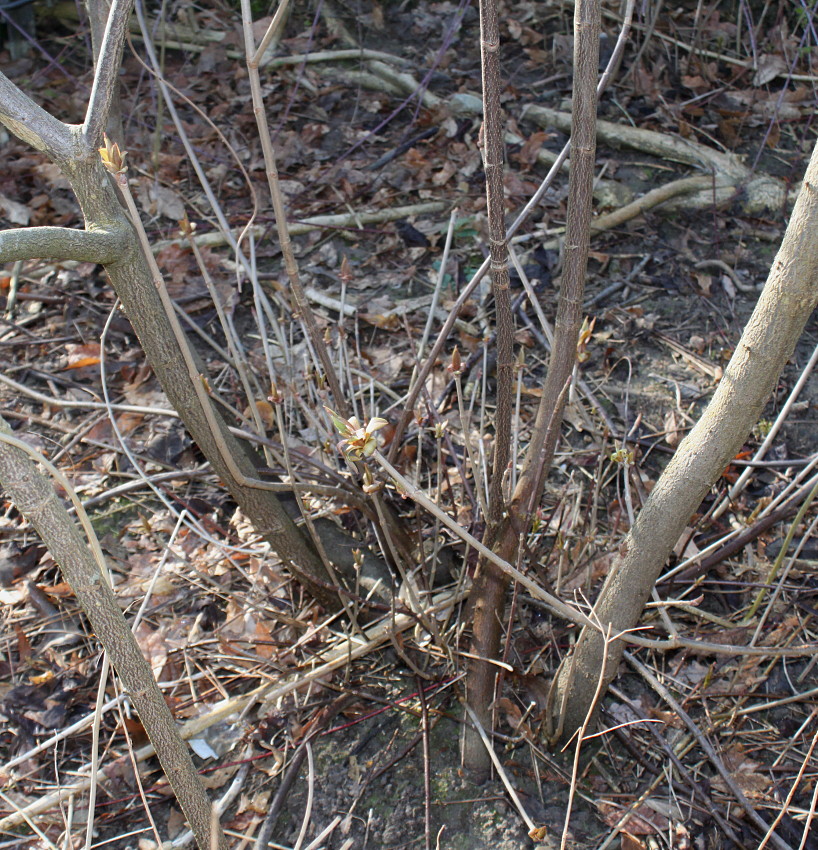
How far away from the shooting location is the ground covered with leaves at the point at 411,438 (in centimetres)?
186

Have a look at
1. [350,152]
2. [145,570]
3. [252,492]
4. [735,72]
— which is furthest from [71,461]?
[735,72]

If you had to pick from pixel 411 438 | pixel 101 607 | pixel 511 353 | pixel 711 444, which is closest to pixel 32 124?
pixel 101 607

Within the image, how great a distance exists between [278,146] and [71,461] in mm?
2217

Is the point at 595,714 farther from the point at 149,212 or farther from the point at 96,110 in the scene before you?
the point at 149,212

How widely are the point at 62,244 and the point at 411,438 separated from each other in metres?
1.52

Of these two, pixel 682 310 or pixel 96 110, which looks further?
pixel 682 310

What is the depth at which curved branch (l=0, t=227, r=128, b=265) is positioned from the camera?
1118 millimetres

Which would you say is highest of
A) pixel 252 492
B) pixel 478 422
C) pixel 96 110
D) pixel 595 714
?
pixel 96 110

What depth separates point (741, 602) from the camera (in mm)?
2191

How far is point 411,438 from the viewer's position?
262 centimetres

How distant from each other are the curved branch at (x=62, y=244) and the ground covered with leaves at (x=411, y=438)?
553 mm

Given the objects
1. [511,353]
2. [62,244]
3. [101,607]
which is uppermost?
[62,244]

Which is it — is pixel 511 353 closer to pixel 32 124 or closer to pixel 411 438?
pixel 32 124

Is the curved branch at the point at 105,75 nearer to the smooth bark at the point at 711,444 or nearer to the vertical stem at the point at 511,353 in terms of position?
the vertical stem at the point at 511,353
